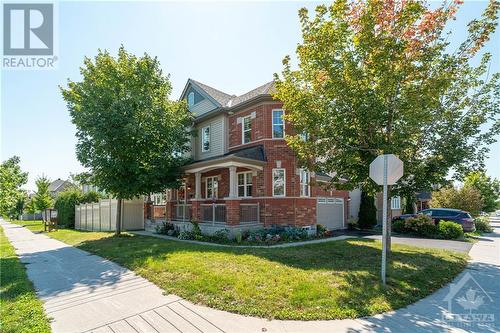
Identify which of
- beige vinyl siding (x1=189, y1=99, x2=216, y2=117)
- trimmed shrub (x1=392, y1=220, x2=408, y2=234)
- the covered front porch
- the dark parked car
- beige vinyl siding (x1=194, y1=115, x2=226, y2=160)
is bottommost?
trimmed shrub (x1=392, y1=220, x2=408, y2=234)

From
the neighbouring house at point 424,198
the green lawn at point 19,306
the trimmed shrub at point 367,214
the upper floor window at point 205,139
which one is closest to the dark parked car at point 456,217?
the trimmed shrub at point 367,214

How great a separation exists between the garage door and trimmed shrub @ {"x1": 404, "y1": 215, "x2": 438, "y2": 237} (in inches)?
169

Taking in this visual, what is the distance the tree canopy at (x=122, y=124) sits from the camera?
1377 cm

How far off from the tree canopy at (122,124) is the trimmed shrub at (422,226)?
52.4 feet

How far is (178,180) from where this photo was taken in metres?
16.9

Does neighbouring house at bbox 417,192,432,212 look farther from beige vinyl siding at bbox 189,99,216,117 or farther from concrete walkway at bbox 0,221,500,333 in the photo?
concrete walkway at bbox 0,221,500,333

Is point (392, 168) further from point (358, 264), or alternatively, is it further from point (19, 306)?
point (19, 306)

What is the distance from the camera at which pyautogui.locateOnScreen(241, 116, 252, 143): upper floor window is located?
16203mm

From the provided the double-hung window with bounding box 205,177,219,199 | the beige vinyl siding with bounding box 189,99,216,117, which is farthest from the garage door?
the beige vinyl siding with bounding box 189,99,216,117

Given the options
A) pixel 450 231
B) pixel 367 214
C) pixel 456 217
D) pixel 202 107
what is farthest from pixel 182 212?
pixel 456 217

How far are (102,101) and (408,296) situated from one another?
50.0ft

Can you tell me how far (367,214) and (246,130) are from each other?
11.8 m

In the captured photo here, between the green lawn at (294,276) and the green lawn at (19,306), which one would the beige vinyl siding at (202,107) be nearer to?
the green lawn at (294,276)

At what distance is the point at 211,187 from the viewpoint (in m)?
18.3
